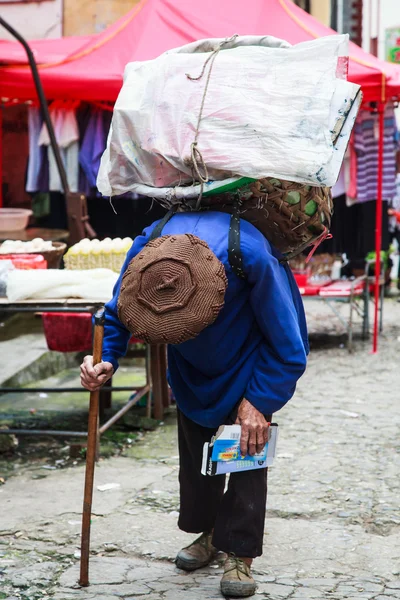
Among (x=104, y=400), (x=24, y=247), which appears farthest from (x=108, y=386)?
(x=24, y=247)

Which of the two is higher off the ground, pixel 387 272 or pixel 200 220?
pixel 200 220

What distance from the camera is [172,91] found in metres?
3.50

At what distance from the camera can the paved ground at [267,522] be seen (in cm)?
376

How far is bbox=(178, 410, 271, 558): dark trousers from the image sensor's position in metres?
3.59

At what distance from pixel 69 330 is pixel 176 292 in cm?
321

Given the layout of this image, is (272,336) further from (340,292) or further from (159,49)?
(159,49)

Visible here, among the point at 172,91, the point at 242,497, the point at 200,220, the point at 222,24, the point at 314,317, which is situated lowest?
the point at 314,317

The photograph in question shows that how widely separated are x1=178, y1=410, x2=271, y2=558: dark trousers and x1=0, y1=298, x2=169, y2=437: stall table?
146cm

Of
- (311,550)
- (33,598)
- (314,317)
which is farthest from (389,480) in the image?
(314,317)

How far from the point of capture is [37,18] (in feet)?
44.4

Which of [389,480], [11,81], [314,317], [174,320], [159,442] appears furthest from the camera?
[314,317]

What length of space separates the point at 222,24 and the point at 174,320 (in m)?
6.67

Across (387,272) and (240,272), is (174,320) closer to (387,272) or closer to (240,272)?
(240,272)

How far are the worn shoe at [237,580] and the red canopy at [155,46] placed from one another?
5637mm
